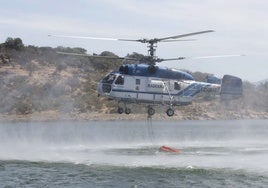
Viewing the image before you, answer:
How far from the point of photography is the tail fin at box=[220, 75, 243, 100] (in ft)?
151

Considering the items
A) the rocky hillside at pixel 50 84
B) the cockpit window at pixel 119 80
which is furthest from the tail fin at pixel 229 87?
the rocky hillside at pixel 50 84

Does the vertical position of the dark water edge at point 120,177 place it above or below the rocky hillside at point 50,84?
below

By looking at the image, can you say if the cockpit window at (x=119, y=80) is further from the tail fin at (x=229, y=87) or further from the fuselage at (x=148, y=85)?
the tail fin at (x=229, y=87)

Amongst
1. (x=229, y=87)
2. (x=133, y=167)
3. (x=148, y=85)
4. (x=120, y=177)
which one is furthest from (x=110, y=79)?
(x=133, y=167)

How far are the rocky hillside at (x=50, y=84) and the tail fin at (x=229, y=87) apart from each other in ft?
221

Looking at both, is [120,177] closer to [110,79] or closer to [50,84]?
[110,79]

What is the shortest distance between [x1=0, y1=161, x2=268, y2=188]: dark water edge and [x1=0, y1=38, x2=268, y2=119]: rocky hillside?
217ft

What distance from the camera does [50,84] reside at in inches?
5074

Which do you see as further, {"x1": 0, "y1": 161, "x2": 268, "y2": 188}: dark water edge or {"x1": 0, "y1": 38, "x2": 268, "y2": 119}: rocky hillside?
{"x1": 0, "y1": 38, "x2": 268, "y2": 119}: rocky hillside

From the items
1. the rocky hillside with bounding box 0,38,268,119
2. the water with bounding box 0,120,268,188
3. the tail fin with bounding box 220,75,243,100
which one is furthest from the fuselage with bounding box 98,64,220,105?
the rocky hillside with bounding box 0,38,268,119

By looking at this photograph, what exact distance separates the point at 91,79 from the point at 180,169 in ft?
269

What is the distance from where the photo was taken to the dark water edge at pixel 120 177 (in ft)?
140

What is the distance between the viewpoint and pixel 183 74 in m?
44.1

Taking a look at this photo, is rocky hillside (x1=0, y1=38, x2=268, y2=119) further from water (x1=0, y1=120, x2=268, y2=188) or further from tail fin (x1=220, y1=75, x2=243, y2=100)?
tail fin (x1=220, y1=75, x2=243, y2=100)
